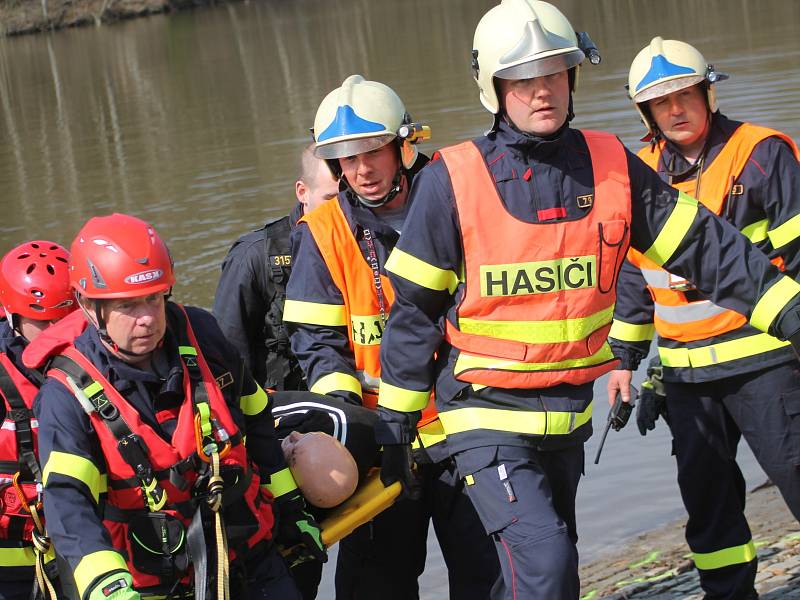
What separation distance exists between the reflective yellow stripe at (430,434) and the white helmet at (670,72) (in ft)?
5.85

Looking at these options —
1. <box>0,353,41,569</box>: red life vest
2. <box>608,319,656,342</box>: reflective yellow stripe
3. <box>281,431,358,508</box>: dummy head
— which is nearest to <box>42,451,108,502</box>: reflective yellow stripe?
<box>0,353,41,569</box>: red life vest

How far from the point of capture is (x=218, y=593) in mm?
4188

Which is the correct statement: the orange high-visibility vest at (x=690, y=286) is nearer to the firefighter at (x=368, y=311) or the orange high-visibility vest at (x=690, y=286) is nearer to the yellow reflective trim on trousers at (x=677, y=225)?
the yellow reflective trim on trousers at (x=677, y=225)

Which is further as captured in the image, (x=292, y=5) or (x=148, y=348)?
(x=292, y=5)

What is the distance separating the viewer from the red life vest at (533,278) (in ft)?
14.5

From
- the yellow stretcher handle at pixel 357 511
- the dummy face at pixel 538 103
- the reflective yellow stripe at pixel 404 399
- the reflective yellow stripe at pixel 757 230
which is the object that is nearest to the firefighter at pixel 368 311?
the yellow stretcher handle at pixel 357 511

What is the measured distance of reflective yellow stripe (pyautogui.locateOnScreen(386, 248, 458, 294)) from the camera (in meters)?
4.48

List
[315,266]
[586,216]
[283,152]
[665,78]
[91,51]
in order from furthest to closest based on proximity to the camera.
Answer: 1. [91,51]
2. [283,152]
3. [665,78]
4. [315,266]
5. [586,216]

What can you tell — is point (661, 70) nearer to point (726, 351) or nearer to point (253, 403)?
point (726, 351)

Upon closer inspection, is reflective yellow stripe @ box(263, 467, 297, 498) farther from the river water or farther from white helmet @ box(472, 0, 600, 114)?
the river water

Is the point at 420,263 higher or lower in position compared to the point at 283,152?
higher

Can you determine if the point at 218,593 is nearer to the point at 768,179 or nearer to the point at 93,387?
the point at 93,387

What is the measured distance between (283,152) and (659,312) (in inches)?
595

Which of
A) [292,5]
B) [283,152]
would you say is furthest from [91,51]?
[283,152]
